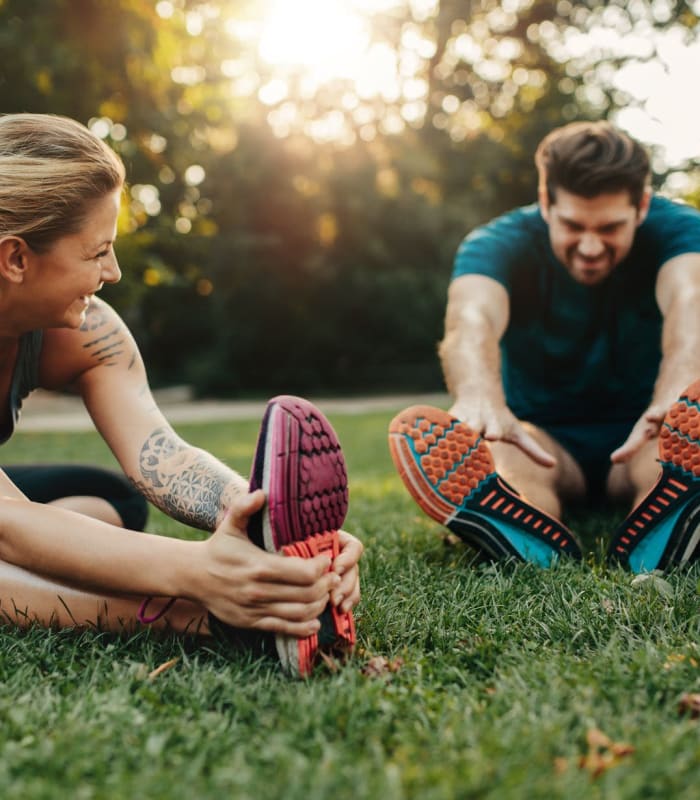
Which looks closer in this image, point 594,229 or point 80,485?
point 80,485

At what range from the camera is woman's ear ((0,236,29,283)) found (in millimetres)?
1922

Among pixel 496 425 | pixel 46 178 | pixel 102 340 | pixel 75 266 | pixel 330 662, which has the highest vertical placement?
pixel 46 178

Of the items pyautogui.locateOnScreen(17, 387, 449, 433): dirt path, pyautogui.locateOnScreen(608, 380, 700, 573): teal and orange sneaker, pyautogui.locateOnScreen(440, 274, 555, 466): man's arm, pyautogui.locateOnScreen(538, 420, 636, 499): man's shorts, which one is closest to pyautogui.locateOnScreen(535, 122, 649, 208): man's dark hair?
pyautogui.locateOnScreen(440, 274, 555, 466): man's arm

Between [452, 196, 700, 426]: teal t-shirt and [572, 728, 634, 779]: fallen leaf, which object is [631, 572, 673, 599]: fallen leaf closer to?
[572, 728, 634, 779]: fallen leaf

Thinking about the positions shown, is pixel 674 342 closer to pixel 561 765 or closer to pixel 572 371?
pixel 572 371

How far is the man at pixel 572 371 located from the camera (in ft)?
7.80

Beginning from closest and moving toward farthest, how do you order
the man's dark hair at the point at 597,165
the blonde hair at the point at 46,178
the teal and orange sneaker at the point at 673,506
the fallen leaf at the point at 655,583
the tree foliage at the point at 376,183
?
the blonde hair at the point at 46,178 → the fallen leaf at the point at 655,583 → the teal and orange sneaker at the point at 673,506 → the man's dark hair at the point at 597,165 → the tree foliage at the point at 376,183

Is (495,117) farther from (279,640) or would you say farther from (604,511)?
(279,640)

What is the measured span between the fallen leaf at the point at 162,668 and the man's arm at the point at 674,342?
1343 millimetres

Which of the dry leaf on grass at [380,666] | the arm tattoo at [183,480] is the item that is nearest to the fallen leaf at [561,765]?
the dry leaf on grass at [380,666]

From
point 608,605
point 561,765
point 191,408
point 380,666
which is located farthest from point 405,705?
point 191,408

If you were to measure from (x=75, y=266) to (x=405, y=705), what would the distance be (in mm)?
1233

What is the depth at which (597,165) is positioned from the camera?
302 centimetres

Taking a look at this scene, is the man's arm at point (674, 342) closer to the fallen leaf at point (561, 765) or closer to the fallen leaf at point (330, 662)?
the fallen leaf at point (330, 662)
